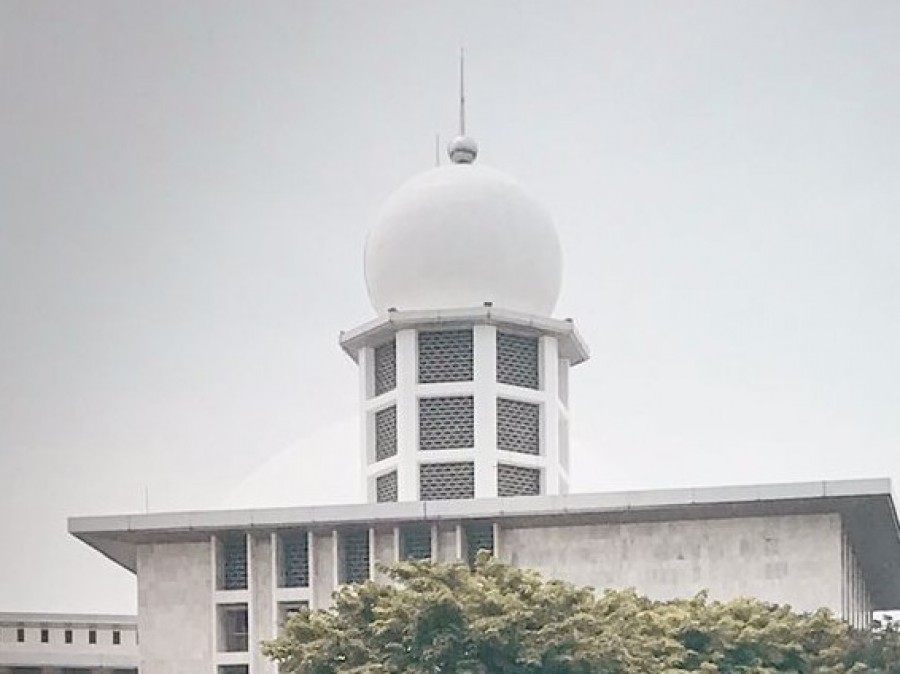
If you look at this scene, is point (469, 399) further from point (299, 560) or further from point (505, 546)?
point (299, 560)

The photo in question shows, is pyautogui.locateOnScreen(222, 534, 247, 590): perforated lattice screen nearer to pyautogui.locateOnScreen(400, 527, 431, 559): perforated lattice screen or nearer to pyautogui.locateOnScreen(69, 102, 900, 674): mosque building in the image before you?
pyautogui.locateOnScreen(69, 102, 900, 674): mosque building

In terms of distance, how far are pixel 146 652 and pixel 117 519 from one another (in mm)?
2683

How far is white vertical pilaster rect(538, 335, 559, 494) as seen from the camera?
4075 centimetres

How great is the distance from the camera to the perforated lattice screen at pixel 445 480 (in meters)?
39.8

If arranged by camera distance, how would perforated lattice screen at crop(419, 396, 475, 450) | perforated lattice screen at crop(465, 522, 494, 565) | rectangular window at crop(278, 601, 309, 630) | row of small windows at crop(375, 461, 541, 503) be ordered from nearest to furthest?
perforated lattice screen at crop(465, 522, 494, 565), rectangular window at crop(278, 601, 309, 630), row of small windows at crop(375, 461, 541, 503), perforated lattice screen at crop(419, 396, 475, 450)

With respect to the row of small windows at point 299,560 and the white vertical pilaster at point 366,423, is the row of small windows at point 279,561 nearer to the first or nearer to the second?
the row of small windows at point 299,560

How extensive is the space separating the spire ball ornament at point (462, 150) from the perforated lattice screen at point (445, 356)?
4.28 meters

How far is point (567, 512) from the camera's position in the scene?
36.5 m

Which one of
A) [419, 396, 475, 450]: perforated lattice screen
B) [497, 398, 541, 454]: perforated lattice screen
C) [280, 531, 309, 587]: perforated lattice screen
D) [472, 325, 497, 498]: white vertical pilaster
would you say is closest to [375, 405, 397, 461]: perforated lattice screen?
[419, 396, 475, 450]: perforated lattice screen

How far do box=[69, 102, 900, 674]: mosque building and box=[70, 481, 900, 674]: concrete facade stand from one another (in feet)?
0.12

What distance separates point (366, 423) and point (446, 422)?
6.37ft

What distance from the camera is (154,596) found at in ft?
127

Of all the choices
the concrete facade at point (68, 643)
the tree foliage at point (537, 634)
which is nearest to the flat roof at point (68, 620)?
the concrete facade at point (68, 643)

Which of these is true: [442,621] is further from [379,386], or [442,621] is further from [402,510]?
[379,386]
